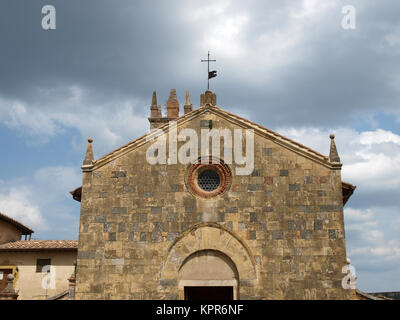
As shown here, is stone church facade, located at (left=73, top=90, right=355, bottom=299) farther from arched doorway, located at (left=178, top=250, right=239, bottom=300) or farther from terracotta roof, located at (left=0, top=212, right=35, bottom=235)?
terracotta roof, located at (left=0, top=212, right=35, bottom=235)

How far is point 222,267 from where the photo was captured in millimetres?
17562

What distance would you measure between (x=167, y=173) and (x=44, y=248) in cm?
1270

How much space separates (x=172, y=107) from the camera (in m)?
33.6

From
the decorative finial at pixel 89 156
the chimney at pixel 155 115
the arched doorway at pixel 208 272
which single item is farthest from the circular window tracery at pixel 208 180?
the chimney at pixel 155 115

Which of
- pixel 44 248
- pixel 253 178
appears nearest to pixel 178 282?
pixel 253 178

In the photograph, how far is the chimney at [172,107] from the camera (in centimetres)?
3338

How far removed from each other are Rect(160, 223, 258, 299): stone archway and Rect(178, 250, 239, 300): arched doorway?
0.04 meters

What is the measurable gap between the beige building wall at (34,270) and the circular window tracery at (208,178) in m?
12.6

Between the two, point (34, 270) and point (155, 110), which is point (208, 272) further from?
point (155, 110)

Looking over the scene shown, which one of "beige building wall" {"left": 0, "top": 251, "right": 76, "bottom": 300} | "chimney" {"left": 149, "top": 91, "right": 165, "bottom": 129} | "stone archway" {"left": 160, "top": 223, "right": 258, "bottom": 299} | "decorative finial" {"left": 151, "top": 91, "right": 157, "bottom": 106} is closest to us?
"stone archway" {"left": 160, "top": 223, "right": 258, "bottom": 299}

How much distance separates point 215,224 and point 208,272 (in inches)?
70.8

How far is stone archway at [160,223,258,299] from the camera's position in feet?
56.5

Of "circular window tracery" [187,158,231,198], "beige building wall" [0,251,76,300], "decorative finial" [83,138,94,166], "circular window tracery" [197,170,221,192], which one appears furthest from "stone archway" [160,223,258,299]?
"beige building wall" [0,251,76,300]

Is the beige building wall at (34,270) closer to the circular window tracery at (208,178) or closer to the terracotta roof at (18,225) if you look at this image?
the terracotta roof at (18,225)
